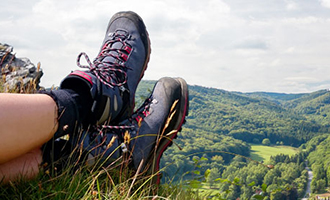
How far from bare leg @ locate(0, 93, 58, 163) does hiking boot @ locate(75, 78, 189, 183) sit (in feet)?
1.48

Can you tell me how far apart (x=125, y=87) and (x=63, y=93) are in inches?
35.9

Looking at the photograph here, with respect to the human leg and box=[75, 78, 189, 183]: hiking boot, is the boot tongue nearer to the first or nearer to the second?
the human leg

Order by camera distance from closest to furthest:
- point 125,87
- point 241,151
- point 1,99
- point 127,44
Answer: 1. point 1,99
2. point 125,87
3. point 127,44
4. point 241,151

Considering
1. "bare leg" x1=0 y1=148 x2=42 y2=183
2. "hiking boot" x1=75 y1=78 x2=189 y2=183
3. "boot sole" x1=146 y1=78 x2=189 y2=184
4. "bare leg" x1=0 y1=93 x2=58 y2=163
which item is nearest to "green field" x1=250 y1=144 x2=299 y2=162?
"boot sole" x1=146 y1=78 x2=189 y2=184

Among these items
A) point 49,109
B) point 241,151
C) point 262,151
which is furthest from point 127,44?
point 262,151

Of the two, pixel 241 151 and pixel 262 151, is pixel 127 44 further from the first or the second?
pixel 262 151

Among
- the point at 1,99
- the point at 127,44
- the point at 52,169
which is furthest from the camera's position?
the point at 127,44

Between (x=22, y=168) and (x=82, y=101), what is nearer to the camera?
(x=22, y=168)

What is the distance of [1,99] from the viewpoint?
5.45 feet

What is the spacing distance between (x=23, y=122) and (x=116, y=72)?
1423 mm

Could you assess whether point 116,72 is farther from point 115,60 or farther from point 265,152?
point 265,152

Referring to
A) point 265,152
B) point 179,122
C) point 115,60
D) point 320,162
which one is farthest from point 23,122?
point 265,152

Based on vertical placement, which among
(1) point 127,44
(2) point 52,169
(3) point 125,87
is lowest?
(2) point 52,169

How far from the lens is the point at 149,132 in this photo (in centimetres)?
294
